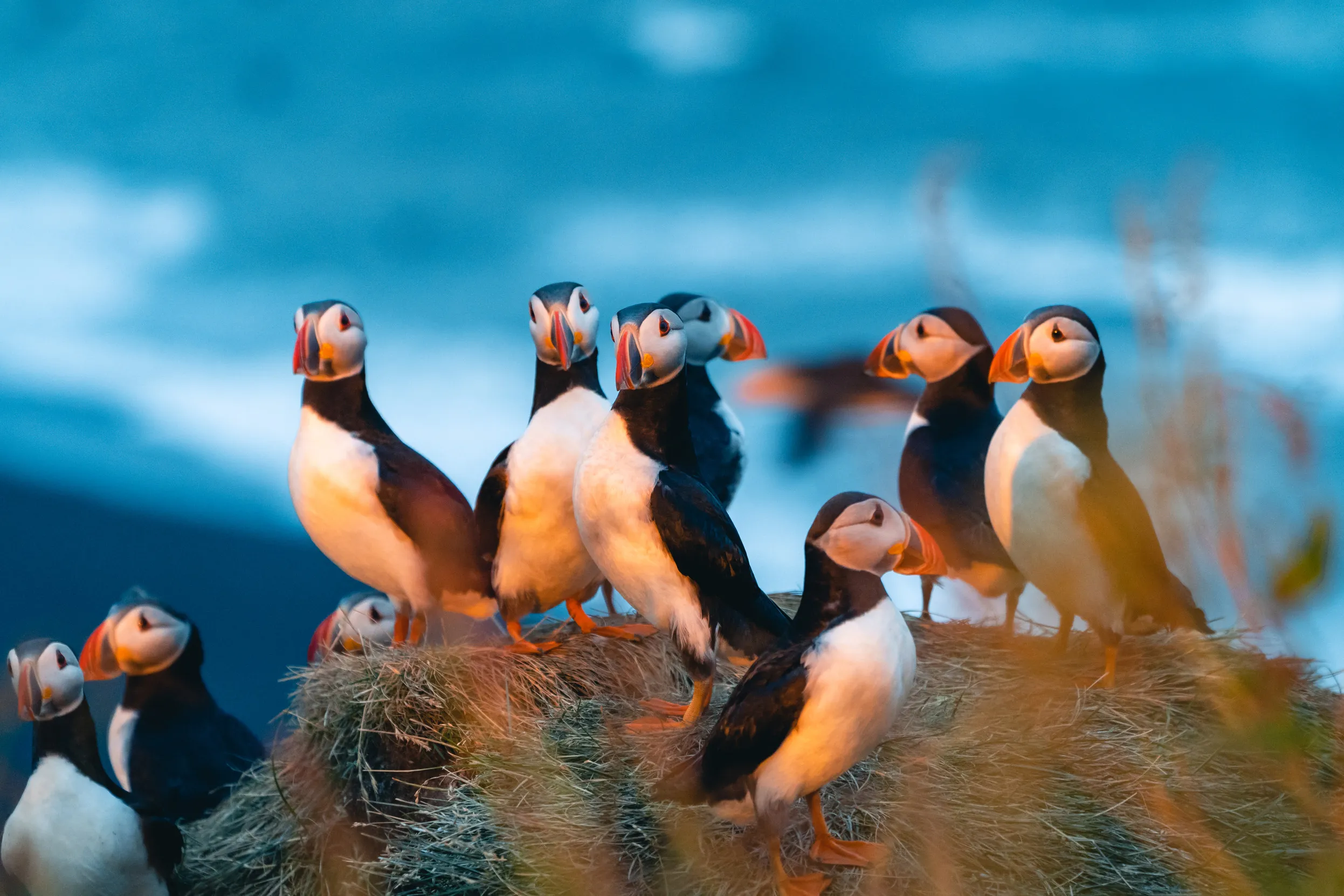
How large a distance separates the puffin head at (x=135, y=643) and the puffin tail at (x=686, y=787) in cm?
293

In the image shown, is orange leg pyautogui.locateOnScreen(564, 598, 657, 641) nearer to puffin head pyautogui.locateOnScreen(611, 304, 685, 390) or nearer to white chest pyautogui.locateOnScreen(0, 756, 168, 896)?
puffin head pyautogui.locateOnScreen(611, 304, 685, 390)

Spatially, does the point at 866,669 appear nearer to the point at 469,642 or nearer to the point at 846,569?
the point at 846,569

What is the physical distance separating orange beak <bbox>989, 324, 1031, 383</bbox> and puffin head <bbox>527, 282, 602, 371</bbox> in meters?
1.35

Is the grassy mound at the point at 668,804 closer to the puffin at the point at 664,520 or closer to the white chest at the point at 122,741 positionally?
the puffin at the point at 664,520

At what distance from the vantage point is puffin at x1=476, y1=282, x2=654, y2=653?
3.84 metres

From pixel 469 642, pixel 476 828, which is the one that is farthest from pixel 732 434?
pixel 476 828

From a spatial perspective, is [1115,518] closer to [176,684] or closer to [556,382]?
[556,382]

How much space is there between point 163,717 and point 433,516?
1.78m

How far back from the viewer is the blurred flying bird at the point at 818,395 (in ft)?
Result: 2.99

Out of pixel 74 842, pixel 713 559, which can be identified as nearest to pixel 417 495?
pixel 713 559

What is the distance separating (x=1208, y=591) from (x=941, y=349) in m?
4.26

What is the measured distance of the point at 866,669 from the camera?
2.59 m

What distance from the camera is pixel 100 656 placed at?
4957 mm

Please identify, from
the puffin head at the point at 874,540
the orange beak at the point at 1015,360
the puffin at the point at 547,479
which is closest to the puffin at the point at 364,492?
the puffin at the point at 547,479
